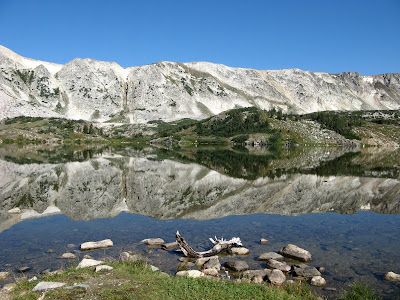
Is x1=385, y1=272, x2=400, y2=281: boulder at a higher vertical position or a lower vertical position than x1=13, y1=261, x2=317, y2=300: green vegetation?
lower

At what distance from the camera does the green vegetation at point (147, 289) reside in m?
11.0

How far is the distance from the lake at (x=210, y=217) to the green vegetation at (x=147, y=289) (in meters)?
3.43

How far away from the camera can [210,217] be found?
91.1ft

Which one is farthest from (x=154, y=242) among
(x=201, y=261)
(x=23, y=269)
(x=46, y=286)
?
(x=46, y=286)

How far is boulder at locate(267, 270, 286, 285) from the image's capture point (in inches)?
574

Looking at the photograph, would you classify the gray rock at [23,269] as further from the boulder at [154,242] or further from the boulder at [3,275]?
the boulder at [154,242]

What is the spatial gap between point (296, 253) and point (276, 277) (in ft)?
13.6

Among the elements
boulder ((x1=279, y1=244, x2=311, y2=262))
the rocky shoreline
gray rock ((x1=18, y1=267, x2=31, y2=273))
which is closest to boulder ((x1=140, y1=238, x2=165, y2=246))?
the rocky shoreline

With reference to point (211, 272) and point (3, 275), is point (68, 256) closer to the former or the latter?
point (3, 275)

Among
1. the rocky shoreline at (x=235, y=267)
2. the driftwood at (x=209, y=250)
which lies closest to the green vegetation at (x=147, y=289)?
the rocky shoreline at (x=235, y=267)


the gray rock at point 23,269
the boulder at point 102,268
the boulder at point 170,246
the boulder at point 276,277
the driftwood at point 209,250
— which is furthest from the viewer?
the boulder at point 170,246

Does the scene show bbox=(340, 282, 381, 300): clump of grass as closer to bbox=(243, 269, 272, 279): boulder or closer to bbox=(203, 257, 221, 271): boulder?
bbox=(243, 269, 272, 279): boulder

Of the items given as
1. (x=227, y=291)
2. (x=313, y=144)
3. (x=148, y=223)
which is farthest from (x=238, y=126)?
(x=227, y=291)

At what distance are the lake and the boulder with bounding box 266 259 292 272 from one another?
59 cm
